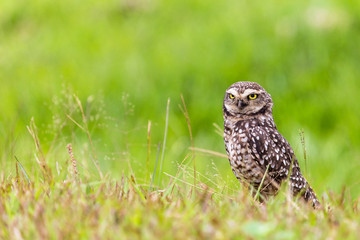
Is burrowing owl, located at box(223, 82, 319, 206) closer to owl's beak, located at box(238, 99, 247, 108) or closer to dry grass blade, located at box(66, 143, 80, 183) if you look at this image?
owl's beak, located at box(238, 99, 247, 108)

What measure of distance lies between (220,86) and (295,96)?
1020 millimetres

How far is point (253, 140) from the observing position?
14.5ft

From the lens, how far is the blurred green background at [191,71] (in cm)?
803

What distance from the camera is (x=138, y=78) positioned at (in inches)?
358

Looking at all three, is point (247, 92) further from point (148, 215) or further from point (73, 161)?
point (148, 215)

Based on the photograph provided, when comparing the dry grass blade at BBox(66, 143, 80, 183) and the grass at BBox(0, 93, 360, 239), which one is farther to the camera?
the dry grass blade at BBox(66, 143, 80, 183)

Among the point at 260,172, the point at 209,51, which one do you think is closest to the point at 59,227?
the point at 260,172

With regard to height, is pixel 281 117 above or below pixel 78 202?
below

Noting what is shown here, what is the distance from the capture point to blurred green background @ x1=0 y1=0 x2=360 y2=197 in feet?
26.3

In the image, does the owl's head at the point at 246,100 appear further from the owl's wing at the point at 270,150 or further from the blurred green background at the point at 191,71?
the blurred green background at the point at 191,71

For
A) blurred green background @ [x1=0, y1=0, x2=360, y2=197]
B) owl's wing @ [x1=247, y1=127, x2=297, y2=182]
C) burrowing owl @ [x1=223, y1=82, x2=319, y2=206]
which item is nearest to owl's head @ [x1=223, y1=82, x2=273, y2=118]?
burrowing owl @ [x1=223, y1=82, x2=319, y2=206]

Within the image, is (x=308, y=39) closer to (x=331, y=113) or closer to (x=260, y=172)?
(x=331, y=113)

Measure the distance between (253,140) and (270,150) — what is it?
138mm

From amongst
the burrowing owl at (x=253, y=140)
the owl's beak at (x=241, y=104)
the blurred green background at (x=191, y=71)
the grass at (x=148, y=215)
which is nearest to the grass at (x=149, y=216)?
the grass at (x=148, y=215)
